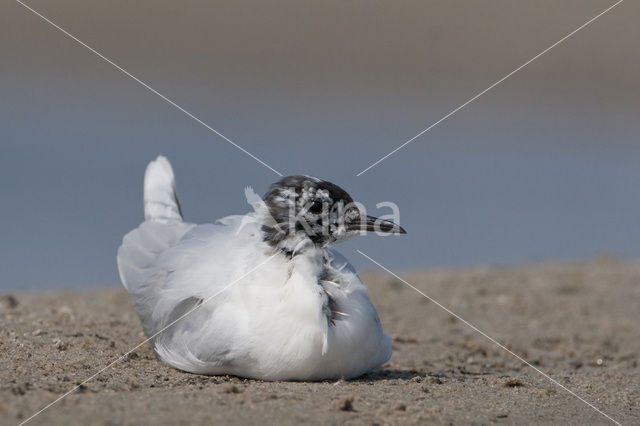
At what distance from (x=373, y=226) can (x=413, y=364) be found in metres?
1.70

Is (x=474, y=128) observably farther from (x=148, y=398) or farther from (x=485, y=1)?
(x=148, y=398)

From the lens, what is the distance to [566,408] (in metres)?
4.99

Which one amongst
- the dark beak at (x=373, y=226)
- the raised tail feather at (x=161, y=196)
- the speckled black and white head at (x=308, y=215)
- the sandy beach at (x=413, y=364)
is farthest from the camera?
the raised tail feather at (x=161, y=196)

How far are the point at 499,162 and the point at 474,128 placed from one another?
233 cm

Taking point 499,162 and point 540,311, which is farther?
point 499,162

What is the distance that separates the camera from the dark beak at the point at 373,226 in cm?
539

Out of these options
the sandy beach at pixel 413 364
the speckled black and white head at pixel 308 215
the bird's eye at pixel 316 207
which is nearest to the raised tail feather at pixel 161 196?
the sandy beach at pixel 413 364

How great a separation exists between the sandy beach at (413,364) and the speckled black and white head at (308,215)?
0.91 meters

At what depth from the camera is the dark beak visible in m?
5.39

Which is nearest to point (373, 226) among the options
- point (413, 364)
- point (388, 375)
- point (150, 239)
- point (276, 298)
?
point (276, 298)

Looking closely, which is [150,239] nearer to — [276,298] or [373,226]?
[276,298]

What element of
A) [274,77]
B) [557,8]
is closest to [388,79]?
[274,77]

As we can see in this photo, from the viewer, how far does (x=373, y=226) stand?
5422mm

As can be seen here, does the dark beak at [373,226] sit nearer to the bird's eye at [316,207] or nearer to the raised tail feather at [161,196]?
the bird's eye at [316,207]
